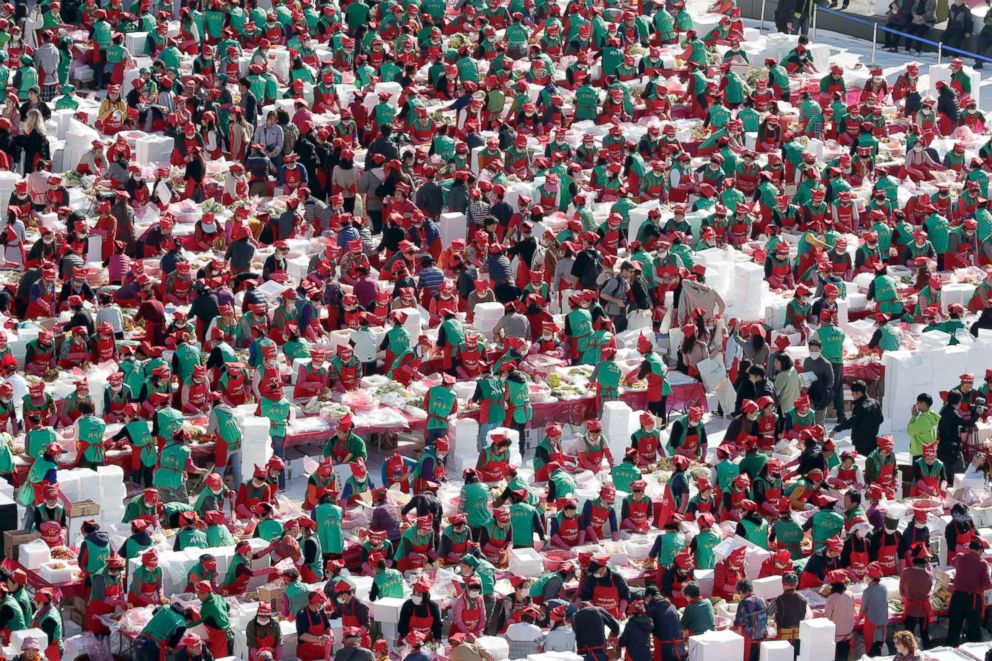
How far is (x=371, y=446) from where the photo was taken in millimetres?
32531

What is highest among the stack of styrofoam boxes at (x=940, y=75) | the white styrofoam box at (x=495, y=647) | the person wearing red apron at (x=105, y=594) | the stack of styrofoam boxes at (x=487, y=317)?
the stack of styrofoam boxes at (x=940, y=75)

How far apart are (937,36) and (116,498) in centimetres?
2448

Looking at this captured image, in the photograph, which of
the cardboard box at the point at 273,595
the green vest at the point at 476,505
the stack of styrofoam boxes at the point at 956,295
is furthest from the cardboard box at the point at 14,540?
the stack of styrofoam boxes at the point at 956,295

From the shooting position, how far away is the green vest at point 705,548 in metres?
28.5

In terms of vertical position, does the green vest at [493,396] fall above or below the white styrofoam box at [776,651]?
above

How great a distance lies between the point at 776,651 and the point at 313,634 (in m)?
4.59

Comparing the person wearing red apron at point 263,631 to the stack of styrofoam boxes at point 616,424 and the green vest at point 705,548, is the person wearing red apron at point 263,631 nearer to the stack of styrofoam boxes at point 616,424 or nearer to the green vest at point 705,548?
the green vest at point 705,548

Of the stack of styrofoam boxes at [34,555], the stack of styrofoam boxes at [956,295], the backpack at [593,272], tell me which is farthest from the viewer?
the stack of styrofoam boxes at [956,295]

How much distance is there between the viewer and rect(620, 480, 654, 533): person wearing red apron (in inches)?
1168

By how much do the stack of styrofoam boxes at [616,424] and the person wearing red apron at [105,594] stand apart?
7.01 metres

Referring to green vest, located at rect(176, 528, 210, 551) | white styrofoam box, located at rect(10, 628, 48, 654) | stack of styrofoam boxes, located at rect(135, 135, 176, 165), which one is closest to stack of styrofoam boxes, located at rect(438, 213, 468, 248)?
stack of styrofoam boxes, located at rect(135, 135, 176, 165)

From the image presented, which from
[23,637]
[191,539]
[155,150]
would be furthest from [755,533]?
[155,150]

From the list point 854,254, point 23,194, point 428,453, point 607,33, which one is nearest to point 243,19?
point 607,33

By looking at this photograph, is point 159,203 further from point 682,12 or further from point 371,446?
point 682,12
